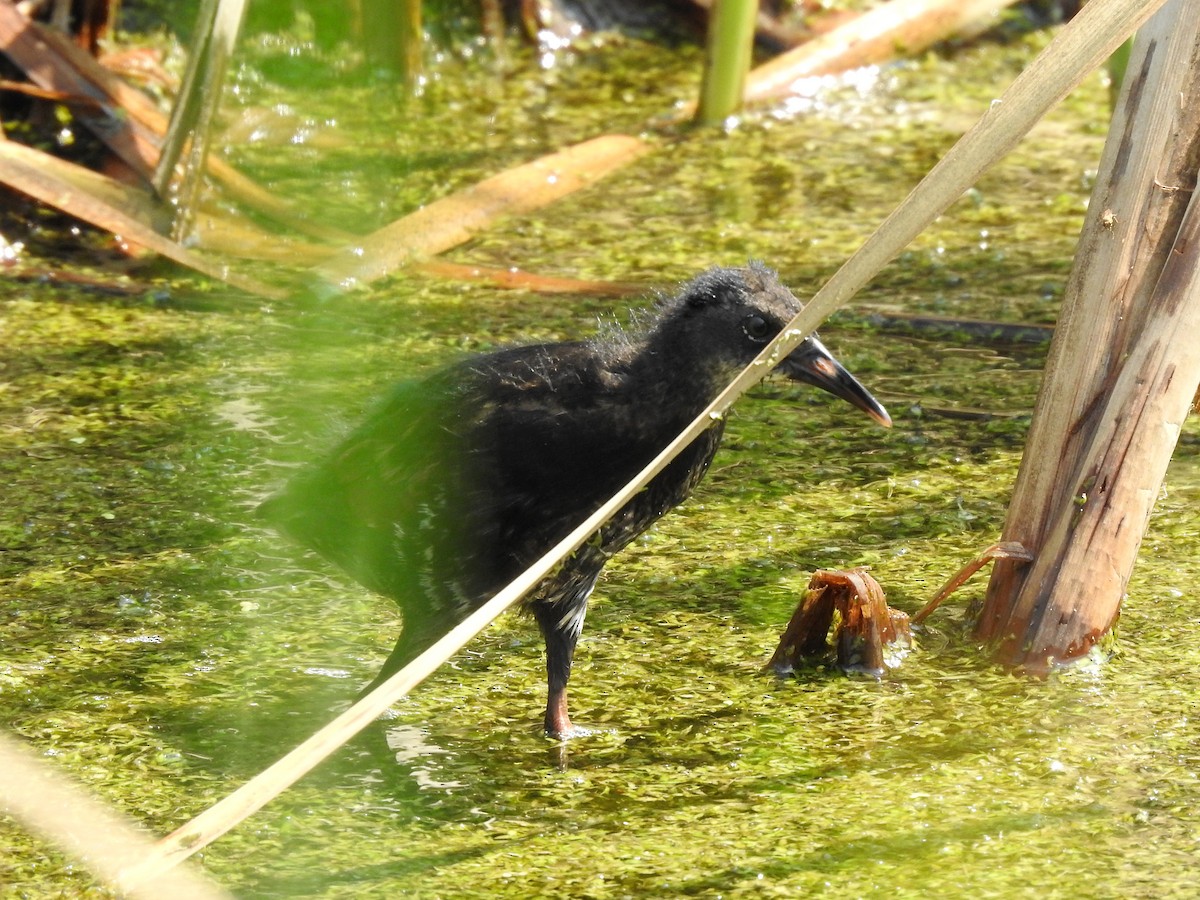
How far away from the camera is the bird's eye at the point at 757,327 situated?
348 centimetres

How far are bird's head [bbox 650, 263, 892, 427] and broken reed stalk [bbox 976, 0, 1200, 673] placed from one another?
1.26 feet

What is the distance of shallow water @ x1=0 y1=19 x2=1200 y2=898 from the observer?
10.1 feet

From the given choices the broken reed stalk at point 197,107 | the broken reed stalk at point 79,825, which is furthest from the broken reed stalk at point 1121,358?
the broken reed stalk at point 197,107

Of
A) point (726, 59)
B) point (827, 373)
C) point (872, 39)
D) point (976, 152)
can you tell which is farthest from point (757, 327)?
point (872, 39)

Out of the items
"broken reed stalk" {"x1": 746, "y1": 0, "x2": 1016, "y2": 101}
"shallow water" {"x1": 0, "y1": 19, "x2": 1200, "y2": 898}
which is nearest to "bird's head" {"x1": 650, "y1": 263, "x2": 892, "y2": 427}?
"shallow water" {"x1": 0, "y1": 19, "x2": 1200, "y2": 898}

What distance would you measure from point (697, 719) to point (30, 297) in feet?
10.5

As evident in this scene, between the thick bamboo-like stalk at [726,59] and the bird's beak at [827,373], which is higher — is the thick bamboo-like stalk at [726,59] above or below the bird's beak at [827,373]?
above

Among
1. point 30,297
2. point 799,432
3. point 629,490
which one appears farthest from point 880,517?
point 30,297

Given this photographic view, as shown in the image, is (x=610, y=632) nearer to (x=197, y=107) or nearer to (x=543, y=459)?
(x=543, y=459)

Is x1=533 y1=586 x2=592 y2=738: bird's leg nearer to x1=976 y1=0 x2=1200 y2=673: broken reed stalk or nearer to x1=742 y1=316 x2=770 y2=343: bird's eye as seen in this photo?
x1=742 y1=316 x2=770 y2=343: bird's eye

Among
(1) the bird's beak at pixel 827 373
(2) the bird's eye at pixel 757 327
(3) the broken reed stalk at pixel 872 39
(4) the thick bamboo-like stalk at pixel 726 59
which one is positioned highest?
(3) the broken reed stalk at pixel 872 39

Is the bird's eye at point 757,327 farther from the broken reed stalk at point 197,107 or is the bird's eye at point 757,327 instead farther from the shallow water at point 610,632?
the broken reed stalk at point 197,107

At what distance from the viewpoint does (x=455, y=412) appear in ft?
11.5

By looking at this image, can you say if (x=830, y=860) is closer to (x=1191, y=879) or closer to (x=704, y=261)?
(x=1191, y=879)
